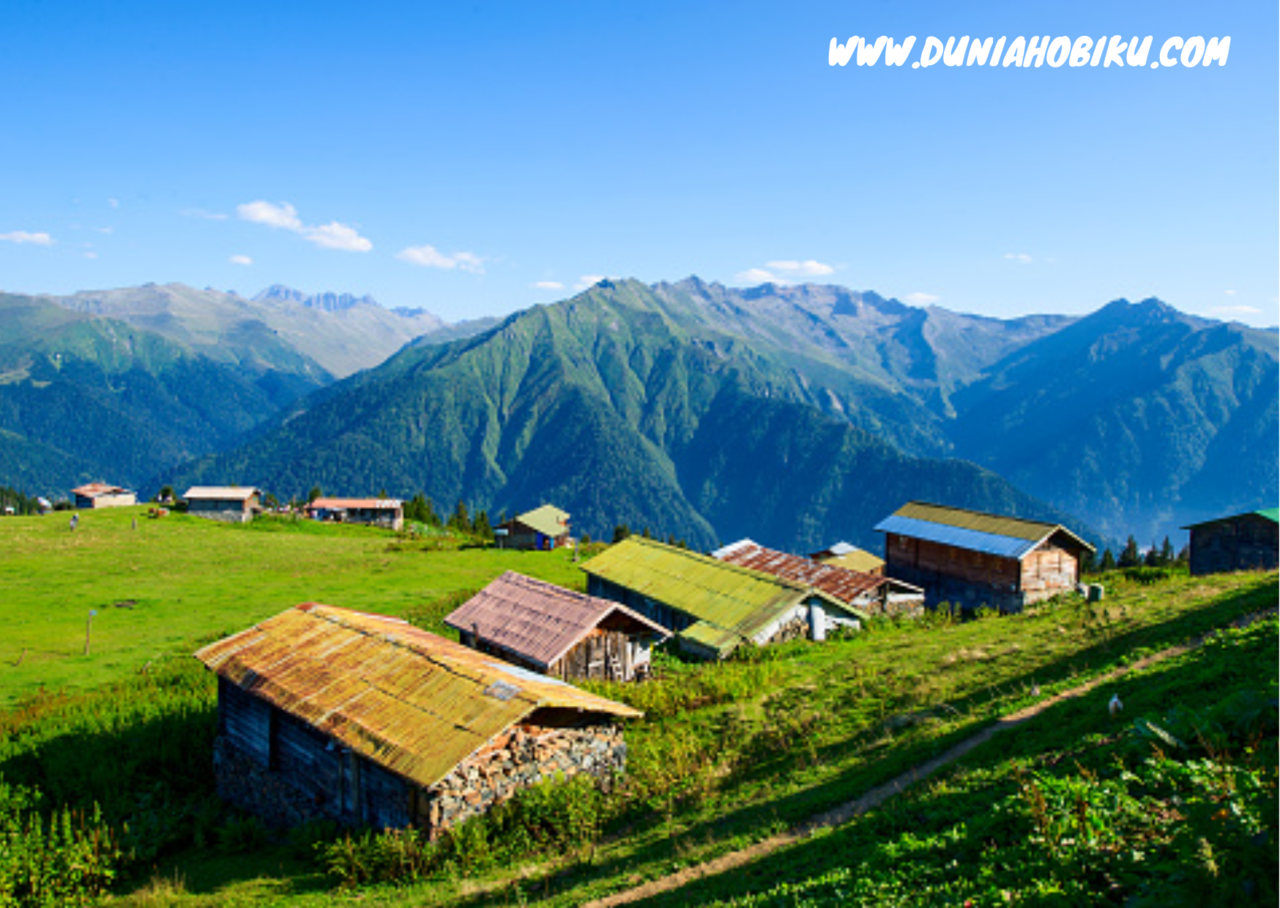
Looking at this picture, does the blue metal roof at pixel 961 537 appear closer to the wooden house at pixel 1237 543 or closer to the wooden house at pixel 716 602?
the wooden house at pixel 716 602

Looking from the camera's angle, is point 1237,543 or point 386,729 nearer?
point 386,729

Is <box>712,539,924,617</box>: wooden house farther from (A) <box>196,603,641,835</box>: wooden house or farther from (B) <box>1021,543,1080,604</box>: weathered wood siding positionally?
(A) <box>196,603,641,835</box>: wooden house

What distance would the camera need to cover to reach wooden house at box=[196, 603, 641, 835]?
18016mm

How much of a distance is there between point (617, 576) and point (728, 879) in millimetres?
37476

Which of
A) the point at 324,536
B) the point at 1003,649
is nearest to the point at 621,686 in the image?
the point at 1003,649

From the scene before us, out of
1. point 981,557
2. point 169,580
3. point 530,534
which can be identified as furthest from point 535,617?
point 530,534

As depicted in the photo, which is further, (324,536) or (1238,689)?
(324,536)

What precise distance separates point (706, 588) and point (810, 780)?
88.7 ft

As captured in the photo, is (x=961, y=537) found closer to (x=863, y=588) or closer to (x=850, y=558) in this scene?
(x=863, y=588)

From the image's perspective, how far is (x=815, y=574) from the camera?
1953 inches

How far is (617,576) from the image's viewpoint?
50.1 m

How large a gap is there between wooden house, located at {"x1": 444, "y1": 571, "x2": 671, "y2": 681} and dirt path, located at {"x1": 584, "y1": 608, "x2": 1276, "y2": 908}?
697 inches

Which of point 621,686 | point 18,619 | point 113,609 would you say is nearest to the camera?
point 621,686

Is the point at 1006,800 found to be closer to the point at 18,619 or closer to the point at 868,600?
the point at 868,600
